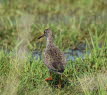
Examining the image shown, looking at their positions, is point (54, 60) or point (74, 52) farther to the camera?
point (74, 52)

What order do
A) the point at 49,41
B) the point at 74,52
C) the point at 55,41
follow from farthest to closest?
the point at 74,52 < the point at 55,41 < the point at 49,41

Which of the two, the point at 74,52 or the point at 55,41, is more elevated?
the point at 55,41

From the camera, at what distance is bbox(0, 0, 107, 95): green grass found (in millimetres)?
6328

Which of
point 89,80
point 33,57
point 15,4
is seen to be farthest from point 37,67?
point 15,4

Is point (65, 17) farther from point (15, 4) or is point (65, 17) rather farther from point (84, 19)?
point (15, 4)

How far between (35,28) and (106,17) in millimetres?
2772

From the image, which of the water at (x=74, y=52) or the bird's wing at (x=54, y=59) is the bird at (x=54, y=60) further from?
the water at (x=74, y=52)

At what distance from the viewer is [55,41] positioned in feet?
28.0

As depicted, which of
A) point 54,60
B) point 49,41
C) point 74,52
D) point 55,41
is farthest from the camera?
point 74,52

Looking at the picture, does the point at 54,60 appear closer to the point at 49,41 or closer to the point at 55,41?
the point at 49,41

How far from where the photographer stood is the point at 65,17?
11961mm

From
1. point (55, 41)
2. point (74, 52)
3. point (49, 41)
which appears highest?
point (49, 41)

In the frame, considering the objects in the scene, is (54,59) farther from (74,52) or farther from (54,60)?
(74,52)

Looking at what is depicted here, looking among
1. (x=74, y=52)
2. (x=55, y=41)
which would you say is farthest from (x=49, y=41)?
(x=74, y=52)
